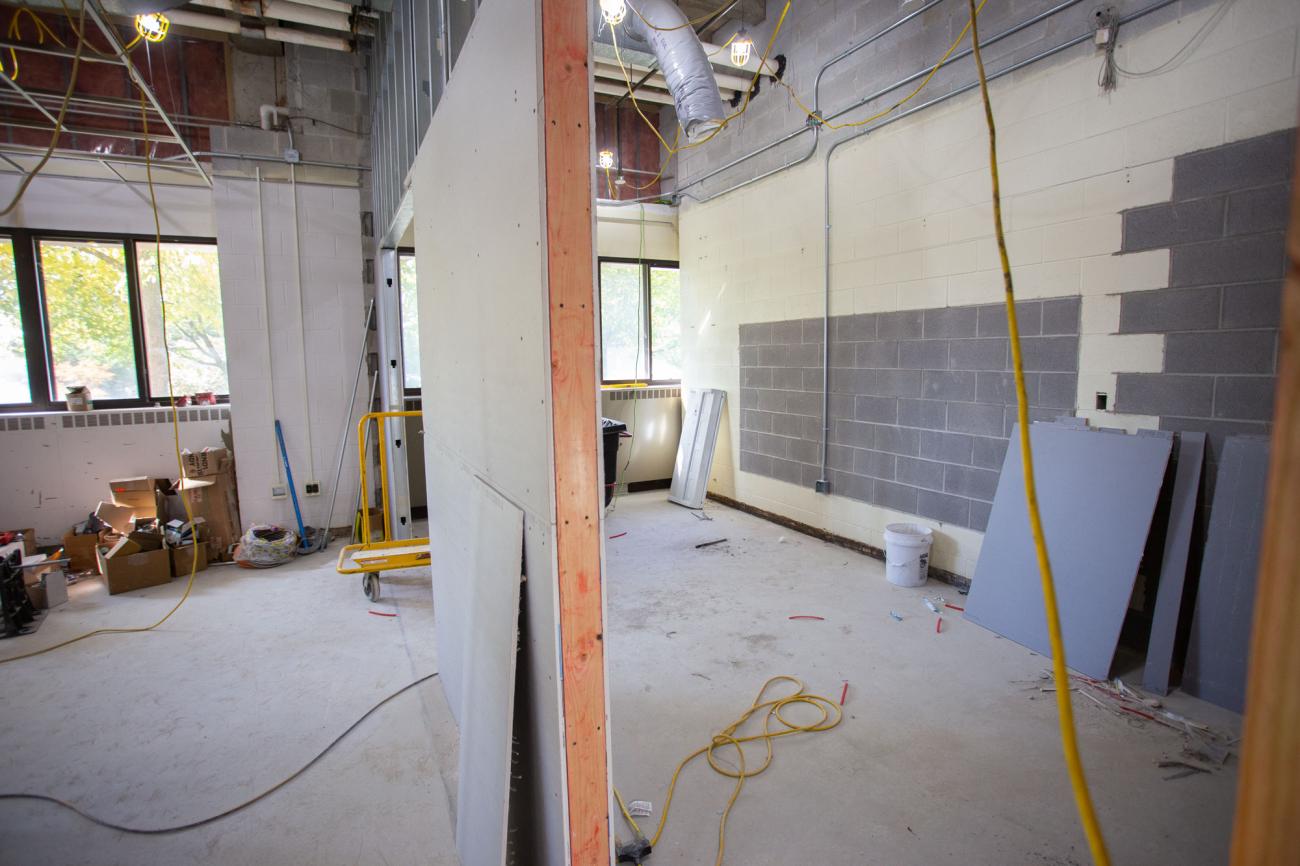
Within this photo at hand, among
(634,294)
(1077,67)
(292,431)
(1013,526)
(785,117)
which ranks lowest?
(1013,526)

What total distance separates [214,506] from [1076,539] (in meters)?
5.40

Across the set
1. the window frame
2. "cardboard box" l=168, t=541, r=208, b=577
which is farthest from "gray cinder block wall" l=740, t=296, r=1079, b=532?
the window frame

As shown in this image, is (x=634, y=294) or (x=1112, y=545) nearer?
(x=1112, y=545)

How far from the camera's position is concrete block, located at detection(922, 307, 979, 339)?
3.53 m

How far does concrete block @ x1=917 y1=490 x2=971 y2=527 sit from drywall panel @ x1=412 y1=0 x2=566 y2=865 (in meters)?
2.94

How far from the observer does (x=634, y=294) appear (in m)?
6.52

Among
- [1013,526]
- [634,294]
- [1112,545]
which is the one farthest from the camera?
[634,294]

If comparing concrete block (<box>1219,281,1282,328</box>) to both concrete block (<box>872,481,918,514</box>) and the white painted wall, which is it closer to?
the white painted wall

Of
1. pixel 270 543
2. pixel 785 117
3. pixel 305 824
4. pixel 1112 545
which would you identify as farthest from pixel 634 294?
pixel 305 824

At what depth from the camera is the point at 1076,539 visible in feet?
9.44

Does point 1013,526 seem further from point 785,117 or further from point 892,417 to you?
point 785,117

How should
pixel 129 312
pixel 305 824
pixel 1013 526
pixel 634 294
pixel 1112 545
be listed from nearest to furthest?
pixel 305 824, pixel 1112 545, pixel 1013 526, pixel 129 312, pixel 634 294

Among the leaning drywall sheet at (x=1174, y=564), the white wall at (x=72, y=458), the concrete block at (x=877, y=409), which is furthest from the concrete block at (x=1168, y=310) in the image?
the white wall at (x=72, y=458)

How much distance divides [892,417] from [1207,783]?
2427 millimetres
